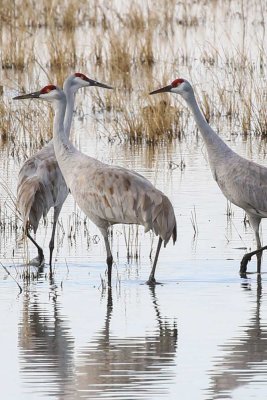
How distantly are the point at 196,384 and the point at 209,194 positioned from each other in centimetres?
550

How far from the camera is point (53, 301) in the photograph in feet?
27.1

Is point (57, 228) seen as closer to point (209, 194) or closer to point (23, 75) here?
point (209, 194)

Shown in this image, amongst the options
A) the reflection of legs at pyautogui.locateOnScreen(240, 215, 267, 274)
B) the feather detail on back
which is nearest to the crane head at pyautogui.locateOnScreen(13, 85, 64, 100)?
the feather detail on back

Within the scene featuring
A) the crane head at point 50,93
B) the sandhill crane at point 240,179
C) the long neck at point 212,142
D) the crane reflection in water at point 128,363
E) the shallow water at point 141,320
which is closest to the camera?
the crane reflection in water at point 128,363

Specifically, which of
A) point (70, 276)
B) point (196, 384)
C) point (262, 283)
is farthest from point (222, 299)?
point (196, 384)

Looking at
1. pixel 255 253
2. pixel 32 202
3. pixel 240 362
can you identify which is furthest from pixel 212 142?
pixel 240 362

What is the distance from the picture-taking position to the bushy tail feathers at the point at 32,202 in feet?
31.8

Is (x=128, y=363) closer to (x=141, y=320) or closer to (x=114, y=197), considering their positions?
(x=141, y=320)

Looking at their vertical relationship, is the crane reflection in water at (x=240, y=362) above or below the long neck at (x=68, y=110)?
below

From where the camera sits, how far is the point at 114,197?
8.98 m

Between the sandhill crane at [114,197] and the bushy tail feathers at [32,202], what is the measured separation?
402 millimetres

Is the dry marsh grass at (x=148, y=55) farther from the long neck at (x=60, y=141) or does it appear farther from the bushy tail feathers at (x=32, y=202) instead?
the long neck at (x=60, y=141)

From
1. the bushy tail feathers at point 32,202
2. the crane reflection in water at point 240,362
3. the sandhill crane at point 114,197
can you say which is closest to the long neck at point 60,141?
the sandhill crane at point 114,197

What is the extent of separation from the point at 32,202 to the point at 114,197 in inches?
37.3
